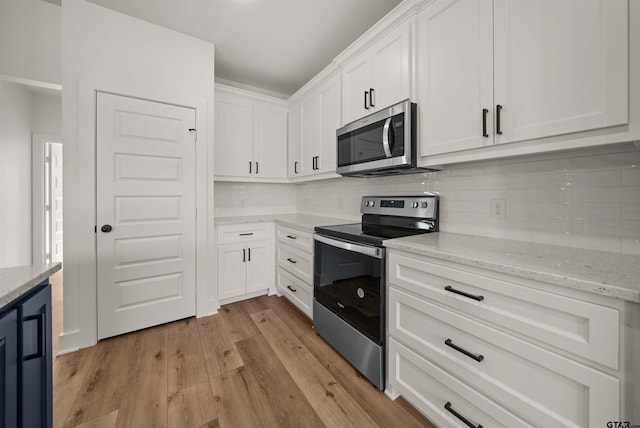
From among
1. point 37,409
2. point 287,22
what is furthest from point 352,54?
point 37,409

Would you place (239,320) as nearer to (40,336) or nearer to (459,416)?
(40,336)

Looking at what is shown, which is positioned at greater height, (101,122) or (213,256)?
(101,122)

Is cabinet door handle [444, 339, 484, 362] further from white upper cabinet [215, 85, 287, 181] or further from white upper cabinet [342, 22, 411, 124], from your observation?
white upper cabinet [215, 85, 287, 181]

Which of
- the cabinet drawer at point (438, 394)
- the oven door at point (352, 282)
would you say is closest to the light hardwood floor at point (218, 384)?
the cabinet drawer at point (438, 394)

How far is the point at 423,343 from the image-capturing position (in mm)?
1267

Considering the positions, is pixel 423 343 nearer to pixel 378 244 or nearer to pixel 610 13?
pixel 378 244

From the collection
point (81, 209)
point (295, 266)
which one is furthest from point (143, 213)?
→ point (295, 266)

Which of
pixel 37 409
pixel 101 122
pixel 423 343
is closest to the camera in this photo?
pixel 37 409

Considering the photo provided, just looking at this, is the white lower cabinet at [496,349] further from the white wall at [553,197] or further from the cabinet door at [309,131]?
the cabinet door at [309,131]

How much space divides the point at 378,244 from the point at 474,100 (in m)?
0.91

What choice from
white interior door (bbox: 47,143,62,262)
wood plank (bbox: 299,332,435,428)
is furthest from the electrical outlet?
white interior door (bbox: 47,143,62,262)

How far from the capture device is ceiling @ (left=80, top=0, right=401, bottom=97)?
197cm

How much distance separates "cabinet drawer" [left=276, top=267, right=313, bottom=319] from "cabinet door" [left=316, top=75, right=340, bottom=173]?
113 cm

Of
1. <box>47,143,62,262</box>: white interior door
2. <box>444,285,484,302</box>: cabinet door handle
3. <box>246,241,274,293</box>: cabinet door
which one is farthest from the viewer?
<box>47,143,62,262</box>: white interior door
